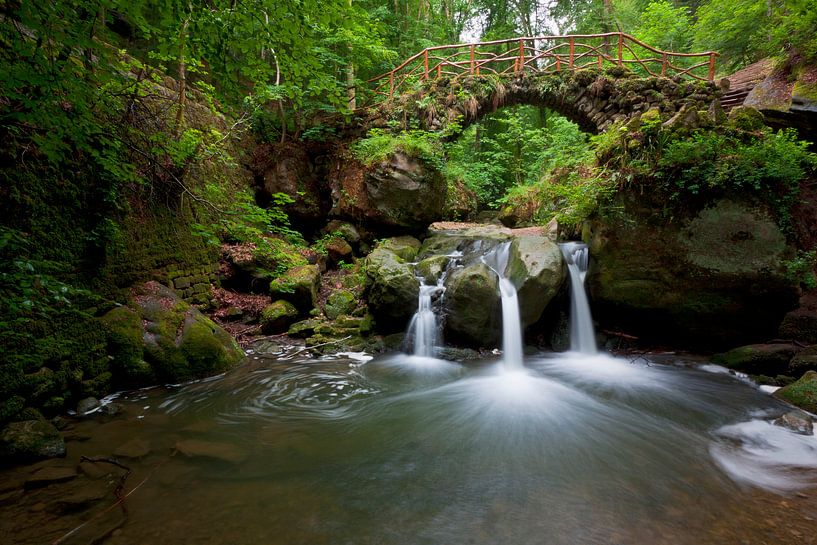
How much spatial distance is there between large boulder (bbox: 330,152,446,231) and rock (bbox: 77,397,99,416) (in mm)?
6110

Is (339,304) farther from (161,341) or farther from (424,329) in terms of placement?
(161,341)

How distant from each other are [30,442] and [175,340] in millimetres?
1829

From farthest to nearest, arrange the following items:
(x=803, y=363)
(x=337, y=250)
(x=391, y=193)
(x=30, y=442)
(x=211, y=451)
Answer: (x=337, y=250), (x=391, y=193), (x=803, y=363), (x=211, y=451), (x=30, y=442)

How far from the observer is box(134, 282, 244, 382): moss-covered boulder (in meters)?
4.17

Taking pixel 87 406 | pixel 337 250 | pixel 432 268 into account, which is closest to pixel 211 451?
pixel 87 406

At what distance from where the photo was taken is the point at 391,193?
8203 mm

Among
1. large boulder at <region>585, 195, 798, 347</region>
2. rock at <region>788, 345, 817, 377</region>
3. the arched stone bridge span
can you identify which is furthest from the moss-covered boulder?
rock at <region>788, 345, 817, 377</region>

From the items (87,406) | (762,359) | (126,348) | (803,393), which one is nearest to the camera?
(87,406)

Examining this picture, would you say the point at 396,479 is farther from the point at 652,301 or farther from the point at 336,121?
the point at 336,121

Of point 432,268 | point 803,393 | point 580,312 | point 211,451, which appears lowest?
point 211,451

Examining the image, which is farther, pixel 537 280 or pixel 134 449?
pixel 537 280

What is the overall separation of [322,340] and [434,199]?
4.53 meters

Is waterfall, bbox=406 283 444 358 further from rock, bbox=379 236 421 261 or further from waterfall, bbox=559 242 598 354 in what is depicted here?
waterfall, bbox=559 242 598 354

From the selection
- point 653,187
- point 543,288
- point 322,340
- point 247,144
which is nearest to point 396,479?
point 322,340
